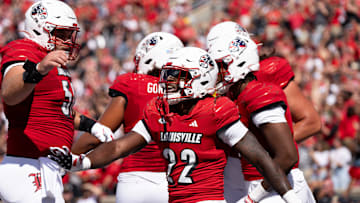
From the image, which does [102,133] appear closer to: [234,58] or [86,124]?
[86,124]

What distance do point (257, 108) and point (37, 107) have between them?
62.7 inches

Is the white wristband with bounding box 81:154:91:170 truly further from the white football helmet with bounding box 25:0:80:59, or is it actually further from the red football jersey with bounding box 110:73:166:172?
the red football jersey with bounding box 110:73:166:172

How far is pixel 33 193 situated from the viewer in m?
3.74

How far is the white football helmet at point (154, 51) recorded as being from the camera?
4.73 metres

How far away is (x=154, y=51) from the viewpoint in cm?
473

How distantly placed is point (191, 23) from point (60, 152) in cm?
1373

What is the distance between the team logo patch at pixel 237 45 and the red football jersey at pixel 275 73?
0.40 m

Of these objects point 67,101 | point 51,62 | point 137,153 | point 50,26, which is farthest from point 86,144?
point 51,62

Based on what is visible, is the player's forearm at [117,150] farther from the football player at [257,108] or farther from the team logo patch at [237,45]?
the team logo patch at [237,45]

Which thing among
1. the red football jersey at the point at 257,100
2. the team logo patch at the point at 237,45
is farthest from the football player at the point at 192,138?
the team logo patch at the point at 237,45

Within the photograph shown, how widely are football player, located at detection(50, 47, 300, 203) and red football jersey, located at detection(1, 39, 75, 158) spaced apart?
19.5 inches

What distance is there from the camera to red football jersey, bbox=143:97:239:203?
3.34 metres

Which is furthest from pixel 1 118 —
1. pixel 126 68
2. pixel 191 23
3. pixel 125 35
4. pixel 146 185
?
pixel 146 185

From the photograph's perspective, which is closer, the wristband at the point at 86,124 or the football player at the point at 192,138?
the football player at the point at 192,138
